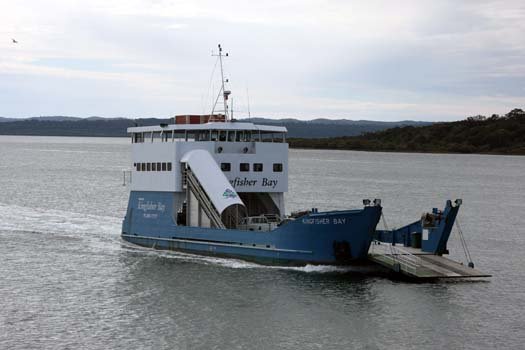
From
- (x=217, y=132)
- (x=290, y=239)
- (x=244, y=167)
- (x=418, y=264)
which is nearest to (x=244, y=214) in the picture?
(x=244, y=167)

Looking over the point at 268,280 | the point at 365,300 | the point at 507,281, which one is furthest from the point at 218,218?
the point at 507,281

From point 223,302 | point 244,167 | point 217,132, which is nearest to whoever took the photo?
point 223,302

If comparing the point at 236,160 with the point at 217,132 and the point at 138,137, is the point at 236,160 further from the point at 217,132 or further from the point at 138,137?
the point at 138,137

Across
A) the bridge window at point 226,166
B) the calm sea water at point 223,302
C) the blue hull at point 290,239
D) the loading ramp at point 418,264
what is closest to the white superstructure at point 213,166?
the bridge window at point 226,166

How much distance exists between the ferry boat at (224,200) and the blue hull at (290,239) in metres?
0.04

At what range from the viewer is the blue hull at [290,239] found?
2930 cm

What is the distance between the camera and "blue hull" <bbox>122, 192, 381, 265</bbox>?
29.3 m

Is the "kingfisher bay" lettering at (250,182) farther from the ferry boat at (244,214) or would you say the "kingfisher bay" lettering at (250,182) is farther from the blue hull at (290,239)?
the blue hull at (290,239)

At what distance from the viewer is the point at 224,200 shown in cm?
3209

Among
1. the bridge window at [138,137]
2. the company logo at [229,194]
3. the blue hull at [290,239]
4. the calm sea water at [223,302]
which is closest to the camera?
the calm sea water at [223,302]

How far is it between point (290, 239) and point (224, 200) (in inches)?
131

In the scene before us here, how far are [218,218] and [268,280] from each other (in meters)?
4.74

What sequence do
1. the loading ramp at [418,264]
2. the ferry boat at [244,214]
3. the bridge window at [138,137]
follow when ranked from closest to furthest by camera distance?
the loading ramp at [418,264] < the ferry boat at [244,214] < the bridge window at [138,137]

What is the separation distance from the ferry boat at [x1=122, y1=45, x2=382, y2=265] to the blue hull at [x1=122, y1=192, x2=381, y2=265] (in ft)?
0.12
